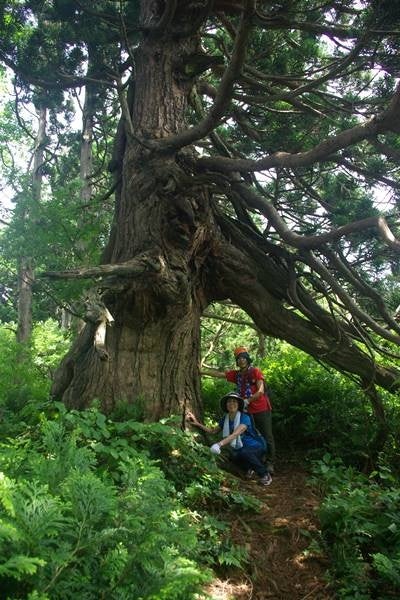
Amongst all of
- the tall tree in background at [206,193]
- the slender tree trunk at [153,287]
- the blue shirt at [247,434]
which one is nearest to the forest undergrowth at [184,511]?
the blue shirt at [247,434]

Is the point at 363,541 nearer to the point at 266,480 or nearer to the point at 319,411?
the point at 266,480

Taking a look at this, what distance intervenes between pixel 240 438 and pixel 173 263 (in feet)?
6.83

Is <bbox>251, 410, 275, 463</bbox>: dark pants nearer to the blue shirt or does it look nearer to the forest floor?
the blue shirt

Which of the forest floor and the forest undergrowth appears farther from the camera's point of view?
the forest floor

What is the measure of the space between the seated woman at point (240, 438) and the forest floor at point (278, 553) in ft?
0.92

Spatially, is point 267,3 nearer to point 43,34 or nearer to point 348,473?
point 43,34

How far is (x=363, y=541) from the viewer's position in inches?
137

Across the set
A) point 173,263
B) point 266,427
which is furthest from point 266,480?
point 173,263

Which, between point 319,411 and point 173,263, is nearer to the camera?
point 173,263

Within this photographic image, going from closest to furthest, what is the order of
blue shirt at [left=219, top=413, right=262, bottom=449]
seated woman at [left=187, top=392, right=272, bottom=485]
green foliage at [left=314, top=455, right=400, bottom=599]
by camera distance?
1. green foliage at [left=314, top=455, right=400, bottom=599]
2. seated woman at [left=187, top=392, right=272, bottom=485]
3. blue shirt at [left=219, top=413, right=262, bottom=449]

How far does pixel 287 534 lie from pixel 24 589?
8.93 ft

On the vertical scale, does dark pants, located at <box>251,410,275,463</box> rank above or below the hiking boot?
above

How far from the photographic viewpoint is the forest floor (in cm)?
338

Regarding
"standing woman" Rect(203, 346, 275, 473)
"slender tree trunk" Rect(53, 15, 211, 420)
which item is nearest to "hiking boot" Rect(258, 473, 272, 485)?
"standing woman" Rect(203, 346, 275, 473)
